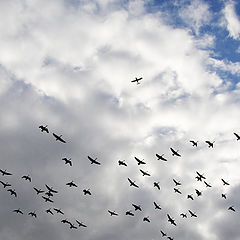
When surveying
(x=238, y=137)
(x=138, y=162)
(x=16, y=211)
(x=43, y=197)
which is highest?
(x=238, y=137)

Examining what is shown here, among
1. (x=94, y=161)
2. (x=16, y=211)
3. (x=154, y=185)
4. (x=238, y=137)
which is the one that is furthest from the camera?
(x=16, y=211)

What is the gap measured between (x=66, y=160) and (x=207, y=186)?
2008 inches

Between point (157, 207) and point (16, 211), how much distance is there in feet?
174

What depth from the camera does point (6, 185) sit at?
11200cm

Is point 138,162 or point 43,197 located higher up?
point 138,162

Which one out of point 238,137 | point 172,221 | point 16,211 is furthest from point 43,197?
point 238,137

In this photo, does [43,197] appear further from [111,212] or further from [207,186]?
[207,186]

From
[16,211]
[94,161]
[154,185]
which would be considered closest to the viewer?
[94,161]

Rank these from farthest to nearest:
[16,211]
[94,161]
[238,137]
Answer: [16,211], [94,161], [238,137]

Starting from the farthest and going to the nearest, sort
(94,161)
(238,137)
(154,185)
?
(154,185) → (94,161) → (238,137)

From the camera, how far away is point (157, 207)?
357 feet

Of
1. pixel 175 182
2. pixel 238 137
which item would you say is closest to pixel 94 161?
pixel 175 182

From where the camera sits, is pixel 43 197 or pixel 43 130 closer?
pixel 43 130

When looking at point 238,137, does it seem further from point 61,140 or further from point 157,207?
point 61,140
